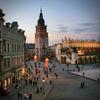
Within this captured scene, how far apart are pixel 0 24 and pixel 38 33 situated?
107 m

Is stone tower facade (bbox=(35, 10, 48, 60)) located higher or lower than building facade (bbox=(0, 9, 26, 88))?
higher

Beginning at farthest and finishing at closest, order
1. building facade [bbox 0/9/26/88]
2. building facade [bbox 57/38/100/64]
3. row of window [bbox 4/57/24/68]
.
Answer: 1. building facade [bbox 57/38/100/64]
2. row of window [bbox 4/57/24/68]
3. building facade [bbox 0/9/26/88]

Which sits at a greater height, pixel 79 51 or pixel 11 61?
pixel 79 51

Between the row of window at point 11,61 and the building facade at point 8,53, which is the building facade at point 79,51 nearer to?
the row of window at point 11,61

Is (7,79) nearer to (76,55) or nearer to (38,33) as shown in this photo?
(76,55)

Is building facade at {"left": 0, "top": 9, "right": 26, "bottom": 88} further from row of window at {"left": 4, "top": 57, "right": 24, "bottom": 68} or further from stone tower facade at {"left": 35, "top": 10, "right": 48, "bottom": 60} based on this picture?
stone tower facade at {"left": 35, "top": 10, "right": 48, "bottom": 60}

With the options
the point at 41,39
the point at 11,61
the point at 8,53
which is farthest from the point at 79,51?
Answer: the point at 8,53

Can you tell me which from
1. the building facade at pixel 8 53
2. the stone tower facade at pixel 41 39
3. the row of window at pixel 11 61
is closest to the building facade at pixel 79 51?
the stone tower facade at pixel 41 39

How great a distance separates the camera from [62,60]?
114m

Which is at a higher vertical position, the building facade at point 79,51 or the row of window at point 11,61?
the building facade at point 79,51

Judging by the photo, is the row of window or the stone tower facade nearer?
the row of window

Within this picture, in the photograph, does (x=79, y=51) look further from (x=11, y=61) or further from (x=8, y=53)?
(x=8, y=53)

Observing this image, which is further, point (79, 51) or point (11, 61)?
point (79, 51)

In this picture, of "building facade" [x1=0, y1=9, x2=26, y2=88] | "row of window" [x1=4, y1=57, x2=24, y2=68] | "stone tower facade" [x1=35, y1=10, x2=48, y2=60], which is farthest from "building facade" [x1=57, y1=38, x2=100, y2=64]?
"building facade" [x1=0, y1=9, x2=26, y2=88]
